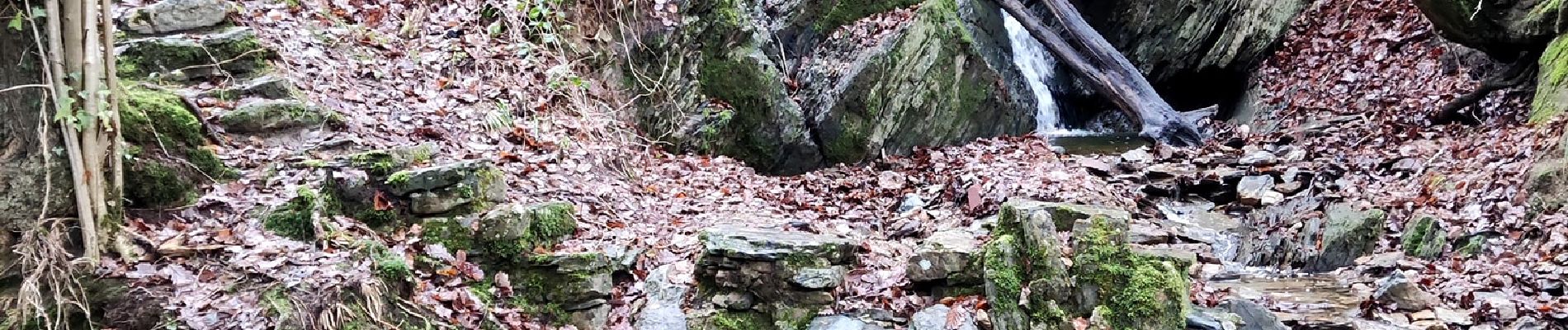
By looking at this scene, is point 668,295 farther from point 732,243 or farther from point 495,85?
point 495,85

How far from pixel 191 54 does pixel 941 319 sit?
5.60 metres

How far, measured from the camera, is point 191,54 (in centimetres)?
599

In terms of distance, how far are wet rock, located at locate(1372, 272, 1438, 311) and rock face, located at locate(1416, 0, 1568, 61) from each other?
4691mm

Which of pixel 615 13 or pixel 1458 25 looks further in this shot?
pixel 615 13

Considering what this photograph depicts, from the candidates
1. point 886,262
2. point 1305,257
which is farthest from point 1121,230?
point 1305,257

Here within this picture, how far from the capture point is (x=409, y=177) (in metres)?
5.29

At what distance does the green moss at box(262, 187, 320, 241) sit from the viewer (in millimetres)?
4746

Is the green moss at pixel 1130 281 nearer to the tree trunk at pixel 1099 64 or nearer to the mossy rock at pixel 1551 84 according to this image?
the mossy rock at pixel 1551 84

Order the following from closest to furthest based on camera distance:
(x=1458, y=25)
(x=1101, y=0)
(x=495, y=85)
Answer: (x=495, y=85)
(x=1458, y=25)
(x=1101, y=0)

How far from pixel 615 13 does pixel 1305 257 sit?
705cm

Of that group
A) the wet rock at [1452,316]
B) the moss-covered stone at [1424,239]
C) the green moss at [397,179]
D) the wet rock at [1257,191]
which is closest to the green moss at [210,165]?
the green moss at [397,179]

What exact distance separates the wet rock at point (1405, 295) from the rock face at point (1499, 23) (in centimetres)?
469

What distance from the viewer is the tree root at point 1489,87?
28.2ft

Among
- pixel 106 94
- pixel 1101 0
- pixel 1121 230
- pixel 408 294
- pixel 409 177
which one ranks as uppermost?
pixel 1101 0
